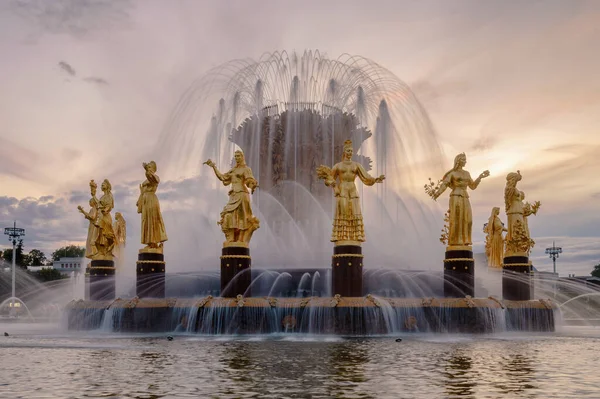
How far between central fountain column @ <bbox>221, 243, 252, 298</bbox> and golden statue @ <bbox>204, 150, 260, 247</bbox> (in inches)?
8.1

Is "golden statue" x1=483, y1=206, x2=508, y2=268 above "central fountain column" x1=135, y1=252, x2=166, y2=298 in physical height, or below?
above

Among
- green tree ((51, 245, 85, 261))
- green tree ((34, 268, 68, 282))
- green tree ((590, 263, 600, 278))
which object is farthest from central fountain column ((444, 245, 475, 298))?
green tree ((51, 245, 85, 261))

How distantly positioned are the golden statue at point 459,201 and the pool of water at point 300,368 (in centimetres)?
584

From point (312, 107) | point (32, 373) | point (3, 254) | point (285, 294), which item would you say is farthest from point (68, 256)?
point (32, 373)

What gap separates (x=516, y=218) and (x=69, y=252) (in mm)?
135462

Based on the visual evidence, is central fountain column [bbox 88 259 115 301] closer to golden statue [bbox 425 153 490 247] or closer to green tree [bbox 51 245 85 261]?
golden statue [bbox 425 153 490 247]

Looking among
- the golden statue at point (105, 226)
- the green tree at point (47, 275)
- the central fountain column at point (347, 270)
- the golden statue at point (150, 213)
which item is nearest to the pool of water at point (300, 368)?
the central fountain column at point (347, 270)

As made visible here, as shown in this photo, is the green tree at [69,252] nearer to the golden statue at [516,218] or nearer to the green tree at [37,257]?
the green tree at [37,257]

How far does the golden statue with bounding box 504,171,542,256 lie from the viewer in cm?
2794

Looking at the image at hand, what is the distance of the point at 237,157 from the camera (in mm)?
25656

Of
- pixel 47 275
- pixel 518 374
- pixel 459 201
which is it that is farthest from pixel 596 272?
pixel 518 374

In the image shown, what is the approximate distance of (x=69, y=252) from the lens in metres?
150

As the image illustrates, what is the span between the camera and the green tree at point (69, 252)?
146 metres

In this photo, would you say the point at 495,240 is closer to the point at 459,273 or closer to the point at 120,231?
the point at 459,273
